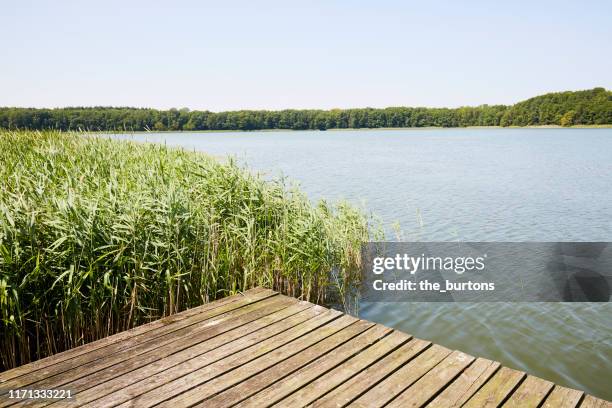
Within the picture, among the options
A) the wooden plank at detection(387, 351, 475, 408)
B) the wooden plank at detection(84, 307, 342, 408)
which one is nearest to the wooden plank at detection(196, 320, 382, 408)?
the wooden plank at detection(84, 307, 342, 408)

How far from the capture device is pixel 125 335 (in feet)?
13.1

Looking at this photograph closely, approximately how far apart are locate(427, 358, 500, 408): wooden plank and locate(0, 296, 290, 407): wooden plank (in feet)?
6.80

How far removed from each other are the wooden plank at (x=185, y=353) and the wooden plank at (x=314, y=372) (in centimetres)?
58

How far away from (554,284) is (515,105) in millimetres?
105267

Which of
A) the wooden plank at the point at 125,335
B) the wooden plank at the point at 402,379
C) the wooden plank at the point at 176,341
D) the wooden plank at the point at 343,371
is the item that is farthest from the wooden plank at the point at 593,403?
the wooden plank at the point at 125,335

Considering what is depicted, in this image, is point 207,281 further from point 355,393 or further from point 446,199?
point 446,199

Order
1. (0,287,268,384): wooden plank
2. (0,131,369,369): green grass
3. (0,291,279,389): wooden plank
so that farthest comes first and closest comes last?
(0,131,369,369): green grass, (0,287,268,384): wooden plank, (0,291,279,389): wooden plank

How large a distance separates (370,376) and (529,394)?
3.76 feet

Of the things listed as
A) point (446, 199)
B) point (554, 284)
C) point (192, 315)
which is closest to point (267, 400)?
point (192, 315)

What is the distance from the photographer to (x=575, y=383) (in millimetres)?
4957

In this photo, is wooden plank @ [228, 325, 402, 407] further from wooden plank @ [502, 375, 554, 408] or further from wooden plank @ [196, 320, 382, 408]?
wooden plank @ [502, 375, 554, 408]

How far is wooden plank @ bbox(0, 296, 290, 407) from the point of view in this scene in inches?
126

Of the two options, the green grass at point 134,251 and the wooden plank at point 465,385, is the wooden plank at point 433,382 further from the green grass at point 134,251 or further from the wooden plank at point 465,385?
the green grass at point 134,251

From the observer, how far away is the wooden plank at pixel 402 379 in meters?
2.94
